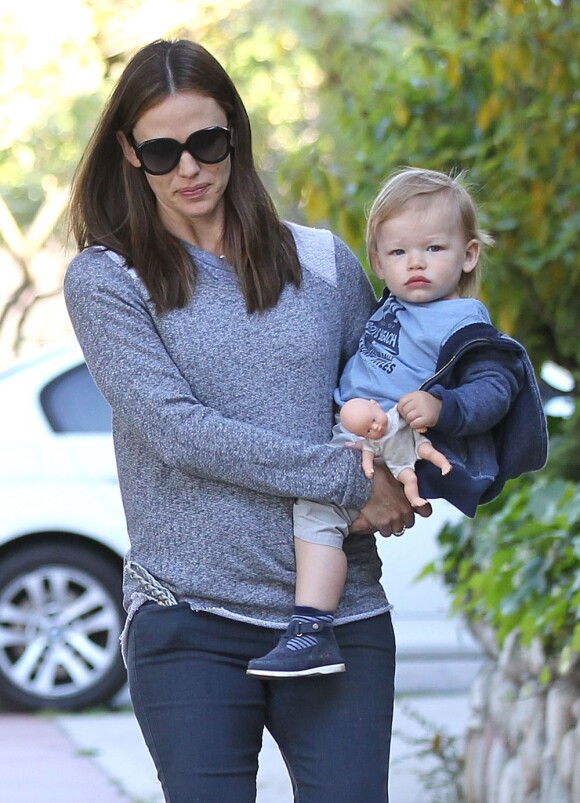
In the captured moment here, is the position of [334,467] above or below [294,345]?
below

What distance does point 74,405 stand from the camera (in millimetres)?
7039

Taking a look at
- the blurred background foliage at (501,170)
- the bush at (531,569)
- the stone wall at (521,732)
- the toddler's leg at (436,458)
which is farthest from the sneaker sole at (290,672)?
the stone wall at (521,732)

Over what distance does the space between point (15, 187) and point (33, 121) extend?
3.22 metres

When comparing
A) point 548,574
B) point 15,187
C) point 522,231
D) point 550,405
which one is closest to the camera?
point 548,574

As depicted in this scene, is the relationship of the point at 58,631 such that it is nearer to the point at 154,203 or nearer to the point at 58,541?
the point at 58,541

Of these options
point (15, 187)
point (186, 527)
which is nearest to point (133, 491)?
point (186, 527)

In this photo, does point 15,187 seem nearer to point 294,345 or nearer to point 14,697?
point 14,697

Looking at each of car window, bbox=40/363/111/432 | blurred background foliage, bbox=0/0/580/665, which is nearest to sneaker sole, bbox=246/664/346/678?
blurred background foliage, bbox=0/0/580/665

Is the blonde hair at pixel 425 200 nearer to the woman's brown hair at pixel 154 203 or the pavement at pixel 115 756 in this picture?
the woman's brown hair at pixel 154 203

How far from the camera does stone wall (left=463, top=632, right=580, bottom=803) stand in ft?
13.5

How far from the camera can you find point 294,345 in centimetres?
267

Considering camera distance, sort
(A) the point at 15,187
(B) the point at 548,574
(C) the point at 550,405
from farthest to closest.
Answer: (A) the point at 15,187, (C) the point at 550,405, (B) the point at 548,574

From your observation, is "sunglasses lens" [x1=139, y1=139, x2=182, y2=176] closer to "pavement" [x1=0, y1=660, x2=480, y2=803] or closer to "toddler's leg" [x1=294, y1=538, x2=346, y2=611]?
"toddler's leg" [x1=294, y1=538, x2=346, y2=611]

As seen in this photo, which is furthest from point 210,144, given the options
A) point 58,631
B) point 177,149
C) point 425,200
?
point 58,631
